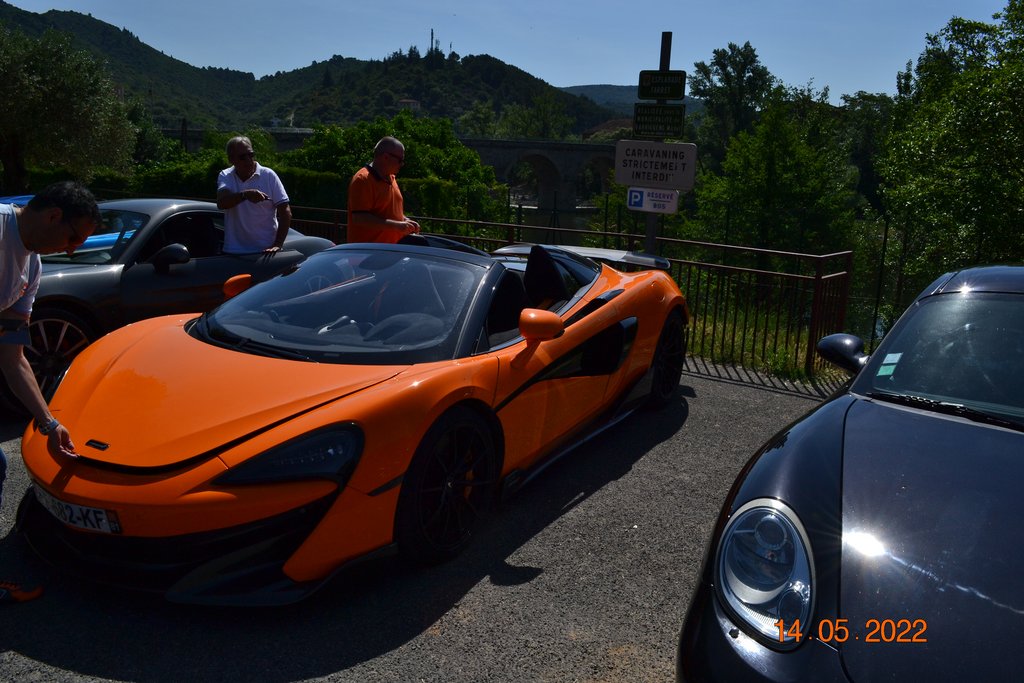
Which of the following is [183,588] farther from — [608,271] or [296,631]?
[608,271]

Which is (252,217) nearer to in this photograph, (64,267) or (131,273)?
(131,273)

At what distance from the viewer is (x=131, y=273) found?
5.68 meters

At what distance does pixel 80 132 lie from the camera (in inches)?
961

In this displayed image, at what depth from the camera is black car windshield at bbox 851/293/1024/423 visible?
2.99 metres

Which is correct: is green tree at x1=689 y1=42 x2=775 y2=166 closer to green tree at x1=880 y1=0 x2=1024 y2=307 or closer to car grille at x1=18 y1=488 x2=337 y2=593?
green tree at x1=880 y1=0 x2=1024 y2=307

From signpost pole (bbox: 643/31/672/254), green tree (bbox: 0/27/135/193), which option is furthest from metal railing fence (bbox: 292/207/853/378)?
green tree (bbox: 0/27/135/193)

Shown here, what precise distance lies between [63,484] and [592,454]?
9.88ft

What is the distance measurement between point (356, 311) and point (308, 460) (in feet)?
3.93

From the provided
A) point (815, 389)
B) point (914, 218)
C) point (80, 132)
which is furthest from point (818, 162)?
point (815, 389)

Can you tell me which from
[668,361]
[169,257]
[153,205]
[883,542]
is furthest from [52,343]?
[883,542]

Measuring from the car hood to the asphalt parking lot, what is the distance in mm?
617

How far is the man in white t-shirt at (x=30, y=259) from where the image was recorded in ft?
9.59

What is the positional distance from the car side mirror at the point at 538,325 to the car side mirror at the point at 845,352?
3.84 ft

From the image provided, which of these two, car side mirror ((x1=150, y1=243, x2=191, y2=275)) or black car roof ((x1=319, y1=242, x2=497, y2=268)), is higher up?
black car roof ((x1=319, y1=242, x2=497, y2=268))
